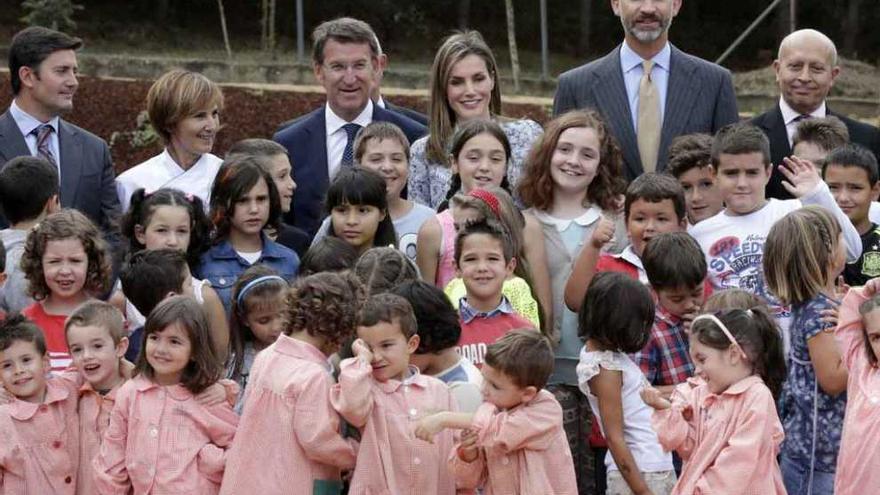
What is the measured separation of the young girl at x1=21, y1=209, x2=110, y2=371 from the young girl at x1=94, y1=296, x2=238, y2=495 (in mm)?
635

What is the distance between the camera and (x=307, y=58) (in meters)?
26.0

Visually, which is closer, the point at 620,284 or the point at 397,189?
the point at 620,284

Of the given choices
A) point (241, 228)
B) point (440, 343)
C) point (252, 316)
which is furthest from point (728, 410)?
point (241, 228)

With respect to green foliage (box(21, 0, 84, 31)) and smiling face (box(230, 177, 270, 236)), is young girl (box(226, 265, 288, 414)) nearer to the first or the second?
smiling face (box(230, 177, 270, 236))

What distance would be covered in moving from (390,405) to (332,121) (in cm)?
267

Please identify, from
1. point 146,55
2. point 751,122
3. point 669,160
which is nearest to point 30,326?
point 669,160

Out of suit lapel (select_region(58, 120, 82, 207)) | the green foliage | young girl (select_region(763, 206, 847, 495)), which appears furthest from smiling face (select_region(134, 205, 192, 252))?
the green foliage

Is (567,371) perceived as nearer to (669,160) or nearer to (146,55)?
(669,160)

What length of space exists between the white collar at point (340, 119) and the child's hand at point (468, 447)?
9.02 feet

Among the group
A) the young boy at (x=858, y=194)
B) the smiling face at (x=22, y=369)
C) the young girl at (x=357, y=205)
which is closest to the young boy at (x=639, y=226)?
the young boy at (x=858, y=194)

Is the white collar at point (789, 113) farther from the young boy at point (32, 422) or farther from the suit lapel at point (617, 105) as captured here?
the young boy at point (32, 422)

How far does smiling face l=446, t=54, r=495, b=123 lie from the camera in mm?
7035

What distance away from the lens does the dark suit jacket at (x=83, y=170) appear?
280 inches

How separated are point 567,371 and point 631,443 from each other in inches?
26.1
